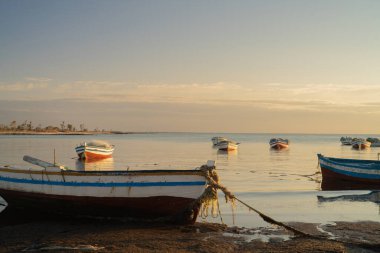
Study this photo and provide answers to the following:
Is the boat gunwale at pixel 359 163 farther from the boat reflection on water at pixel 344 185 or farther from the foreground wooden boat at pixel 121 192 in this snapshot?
the foreground wooden boat at pixel 121 192

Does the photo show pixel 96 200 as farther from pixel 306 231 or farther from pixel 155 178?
pixel 306 231

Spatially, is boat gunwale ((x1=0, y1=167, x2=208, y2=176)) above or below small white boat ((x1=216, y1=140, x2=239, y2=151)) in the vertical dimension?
above

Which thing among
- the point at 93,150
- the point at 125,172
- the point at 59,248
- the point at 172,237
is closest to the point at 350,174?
the point at 125,172

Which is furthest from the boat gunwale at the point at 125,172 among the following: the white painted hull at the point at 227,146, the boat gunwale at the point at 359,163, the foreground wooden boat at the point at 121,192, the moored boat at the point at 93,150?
the white painted hull at the point at 227,146

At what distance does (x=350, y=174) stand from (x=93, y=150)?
2606 centimetres

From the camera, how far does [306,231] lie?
11.4 meters

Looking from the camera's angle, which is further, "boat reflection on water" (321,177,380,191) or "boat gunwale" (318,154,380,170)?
"boat gunwale" (318,154,380,170)

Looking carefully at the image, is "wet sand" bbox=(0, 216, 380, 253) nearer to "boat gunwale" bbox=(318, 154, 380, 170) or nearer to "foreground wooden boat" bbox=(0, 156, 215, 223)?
"foreground wooden boat" bbox=(0, 156, 215, 223)

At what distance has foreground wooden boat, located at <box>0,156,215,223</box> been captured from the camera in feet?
38.8

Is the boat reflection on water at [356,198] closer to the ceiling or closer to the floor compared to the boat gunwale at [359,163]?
closer to the floor

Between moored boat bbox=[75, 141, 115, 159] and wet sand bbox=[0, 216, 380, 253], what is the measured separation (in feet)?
86.8

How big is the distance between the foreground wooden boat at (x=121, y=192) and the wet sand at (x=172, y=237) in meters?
0.41

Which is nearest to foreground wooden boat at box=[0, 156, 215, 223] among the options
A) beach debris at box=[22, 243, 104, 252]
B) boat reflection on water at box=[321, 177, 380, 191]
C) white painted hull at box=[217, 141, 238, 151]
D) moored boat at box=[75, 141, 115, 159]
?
beach debris at box=[22, 243, 104, 252]

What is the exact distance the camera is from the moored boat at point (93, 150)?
1531 inches
